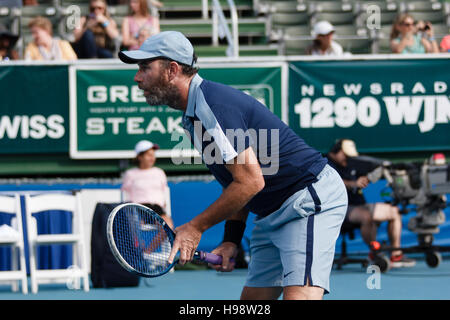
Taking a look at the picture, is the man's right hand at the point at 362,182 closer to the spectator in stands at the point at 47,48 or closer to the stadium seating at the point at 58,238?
the stadium seating at the point at 58,238

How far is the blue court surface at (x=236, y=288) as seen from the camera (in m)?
8.86

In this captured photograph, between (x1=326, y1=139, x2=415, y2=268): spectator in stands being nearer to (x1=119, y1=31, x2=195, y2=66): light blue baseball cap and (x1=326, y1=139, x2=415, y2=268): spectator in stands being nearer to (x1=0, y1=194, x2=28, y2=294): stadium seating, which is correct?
(x1=0, y1=194, x2=28, y2=294): stadium seating

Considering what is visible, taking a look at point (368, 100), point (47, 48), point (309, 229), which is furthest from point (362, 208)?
point (309, 229)

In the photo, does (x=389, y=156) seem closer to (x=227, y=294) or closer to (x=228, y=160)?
(x=227, y=294)

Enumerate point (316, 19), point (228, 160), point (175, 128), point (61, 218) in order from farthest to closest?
1. point (316, 19)
2. point (175, 128)
3. point (61, 218)
4. point (228, 160)

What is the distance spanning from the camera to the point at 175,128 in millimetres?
11367

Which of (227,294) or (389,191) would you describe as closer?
(227,294)

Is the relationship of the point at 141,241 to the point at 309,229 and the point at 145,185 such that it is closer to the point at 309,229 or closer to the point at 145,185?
the point at 309,229

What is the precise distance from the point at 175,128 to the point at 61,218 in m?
1.85

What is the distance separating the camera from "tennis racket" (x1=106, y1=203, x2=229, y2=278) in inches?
170

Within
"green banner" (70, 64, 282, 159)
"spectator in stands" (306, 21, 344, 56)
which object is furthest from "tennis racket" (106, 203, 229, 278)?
"spectator in stands" (306, 21, 344, 56)

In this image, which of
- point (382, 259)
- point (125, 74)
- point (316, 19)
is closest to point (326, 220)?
point (382, 259)

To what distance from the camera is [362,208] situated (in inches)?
430

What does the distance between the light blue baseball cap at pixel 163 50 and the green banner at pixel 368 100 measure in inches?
285
